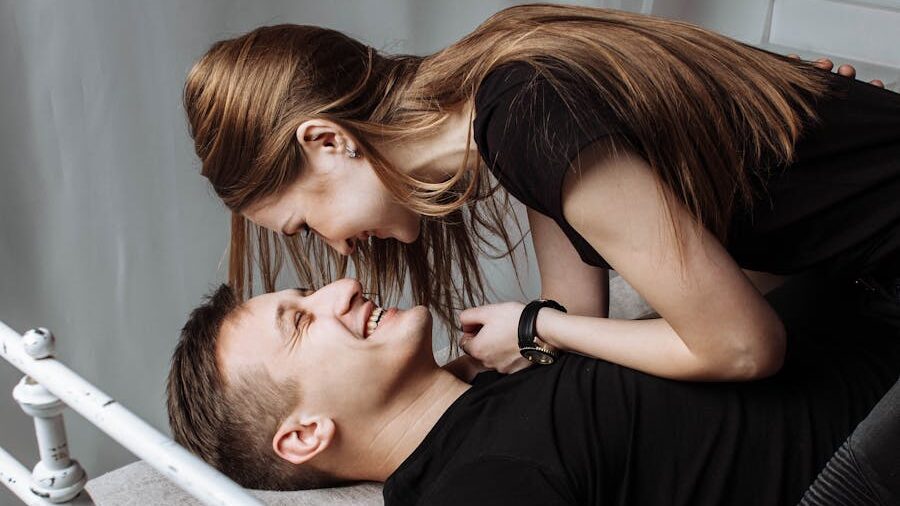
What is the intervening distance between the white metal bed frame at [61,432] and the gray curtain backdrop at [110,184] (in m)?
0.76

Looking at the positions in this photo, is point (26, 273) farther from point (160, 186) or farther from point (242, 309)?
point (242, 309)

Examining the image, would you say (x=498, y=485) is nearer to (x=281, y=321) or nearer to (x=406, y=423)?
(x=406, y=423)

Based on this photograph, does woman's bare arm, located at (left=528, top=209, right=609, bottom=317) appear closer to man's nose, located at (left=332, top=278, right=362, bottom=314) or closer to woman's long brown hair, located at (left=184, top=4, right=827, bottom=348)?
woman's long brown hair, located at (left=184, top=4, right=827, bottom=348)

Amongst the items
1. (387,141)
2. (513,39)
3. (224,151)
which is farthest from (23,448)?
(513,39)

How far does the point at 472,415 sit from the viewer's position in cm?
128

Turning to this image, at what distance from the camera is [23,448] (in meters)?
1.86

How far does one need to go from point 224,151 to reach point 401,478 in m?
0.43

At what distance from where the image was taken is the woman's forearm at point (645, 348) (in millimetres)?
1134

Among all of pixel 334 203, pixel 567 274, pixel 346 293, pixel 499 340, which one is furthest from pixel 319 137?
pixel 567 274

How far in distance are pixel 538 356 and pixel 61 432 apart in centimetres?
55

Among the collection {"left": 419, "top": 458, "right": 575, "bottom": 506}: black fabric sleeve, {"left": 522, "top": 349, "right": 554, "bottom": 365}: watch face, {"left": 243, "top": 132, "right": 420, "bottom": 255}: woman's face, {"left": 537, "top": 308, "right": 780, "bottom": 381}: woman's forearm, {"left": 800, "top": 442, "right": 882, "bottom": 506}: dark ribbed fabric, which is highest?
{"left": 243, "top": 132, "right": 420, "bottom": 255}: woman's face

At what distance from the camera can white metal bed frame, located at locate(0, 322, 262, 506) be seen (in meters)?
0.86

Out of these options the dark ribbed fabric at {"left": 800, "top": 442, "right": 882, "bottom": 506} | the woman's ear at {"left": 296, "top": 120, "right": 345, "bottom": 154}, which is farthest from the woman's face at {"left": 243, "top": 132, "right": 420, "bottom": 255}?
the dark ribbed fabric at {"left": 800, "top": 442, "right": 882, "bottom": 506}

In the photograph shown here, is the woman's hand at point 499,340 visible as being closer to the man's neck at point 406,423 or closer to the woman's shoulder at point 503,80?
the man's neck at point 406,423
